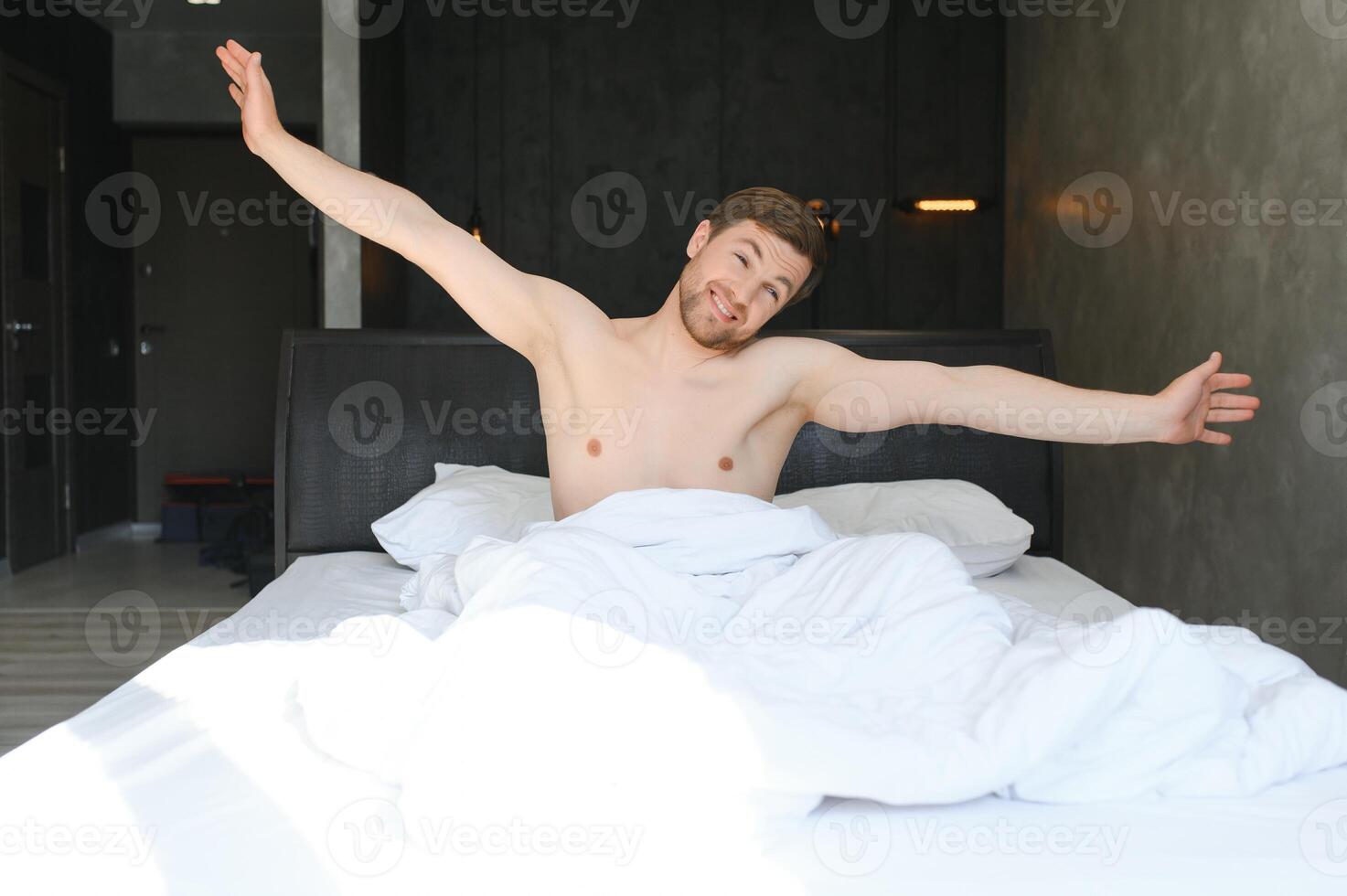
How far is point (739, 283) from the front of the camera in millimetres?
1808

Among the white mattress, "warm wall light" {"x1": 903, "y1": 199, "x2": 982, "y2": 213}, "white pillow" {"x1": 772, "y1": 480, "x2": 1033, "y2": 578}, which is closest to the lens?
the white mattress

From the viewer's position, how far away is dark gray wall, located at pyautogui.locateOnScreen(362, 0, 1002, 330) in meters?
4.80

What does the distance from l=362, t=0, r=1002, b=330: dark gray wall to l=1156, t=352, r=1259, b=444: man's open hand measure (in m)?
3.25

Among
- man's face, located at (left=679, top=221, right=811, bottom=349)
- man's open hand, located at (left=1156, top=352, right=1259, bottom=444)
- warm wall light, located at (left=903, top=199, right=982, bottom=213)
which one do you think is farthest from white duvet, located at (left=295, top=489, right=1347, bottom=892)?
warm wall light, located at (left=903, top=199, right=982, bottom=213)

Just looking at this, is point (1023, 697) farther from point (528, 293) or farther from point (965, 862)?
point (528, 293)

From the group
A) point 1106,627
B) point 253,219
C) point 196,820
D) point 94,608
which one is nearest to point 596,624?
point 196,820

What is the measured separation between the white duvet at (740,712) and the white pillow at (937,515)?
821 millimetres

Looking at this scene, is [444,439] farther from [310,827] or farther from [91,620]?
[91,620]

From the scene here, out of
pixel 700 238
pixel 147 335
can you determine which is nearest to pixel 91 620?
pixel 147 335

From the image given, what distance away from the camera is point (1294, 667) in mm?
1283

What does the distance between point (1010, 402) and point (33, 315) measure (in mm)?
4753

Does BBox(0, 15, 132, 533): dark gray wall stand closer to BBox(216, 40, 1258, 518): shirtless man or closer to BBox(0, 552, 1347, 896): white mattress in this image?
BBox(216, 40, 1258, 518): shirtless man

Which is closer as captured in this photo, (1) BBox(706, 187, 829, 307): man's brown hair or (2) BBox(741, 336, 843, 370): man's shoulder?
(1) BBox(706, 187, 829, 307): man's brown hair

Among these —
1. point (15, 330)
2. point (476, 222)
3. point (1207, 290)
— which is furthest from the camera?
point (15, 330)
